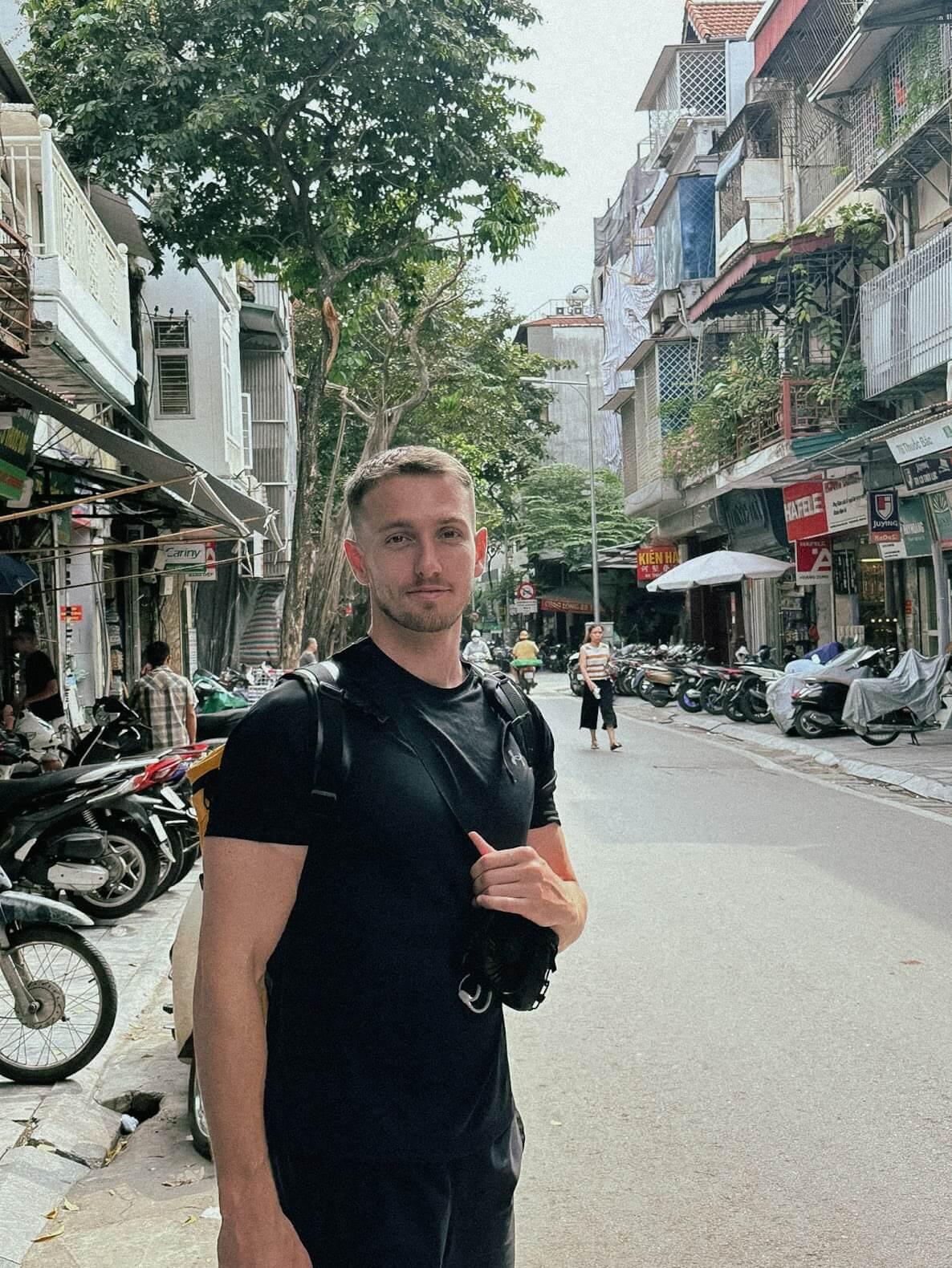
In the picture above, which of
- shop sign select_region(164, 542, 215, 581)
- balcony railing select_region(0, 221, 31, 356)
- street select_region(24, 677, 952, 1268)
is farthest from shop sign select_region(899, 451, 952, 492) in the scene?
balcony railing select_region(0, 221, 31, 356)


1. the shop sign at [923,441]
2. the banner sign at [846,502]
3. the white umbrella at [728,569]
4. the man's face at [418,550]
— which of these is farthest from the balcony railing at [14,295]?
the white umbrella at [728,569]

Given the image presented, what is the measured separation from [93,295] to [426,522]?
10.9 m

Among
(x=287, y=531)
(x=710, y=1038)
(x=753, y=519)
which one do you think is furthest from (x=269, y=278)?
(x=710, y=1038)

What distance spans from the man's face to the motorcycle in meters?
3.55

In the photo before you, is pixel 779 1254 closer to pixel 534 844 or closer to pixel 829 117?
pixel 534 844

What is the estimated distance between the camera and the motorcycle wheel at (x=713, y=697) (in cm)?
2341

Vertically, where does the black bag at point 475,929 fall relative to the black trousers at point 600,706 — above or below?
above

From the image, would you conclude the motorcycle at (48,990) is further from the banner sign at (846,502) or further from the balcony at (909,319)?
the banner sign at (846,502)

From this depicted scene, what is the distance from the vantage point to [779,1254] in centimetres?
358

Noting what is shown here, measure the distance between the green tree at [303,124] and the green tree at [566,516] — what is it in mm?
32235

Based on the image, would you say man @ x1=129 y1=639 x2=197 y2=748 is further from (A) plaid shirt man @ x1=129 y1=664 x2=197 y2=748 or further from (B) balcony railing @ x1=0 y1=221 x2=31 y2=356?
(B) balcony railing @ x1=0 y1=221 x2=31 y2=356

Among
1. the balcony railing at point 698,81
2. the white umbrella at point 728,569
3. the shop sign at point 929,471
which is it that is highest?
the balcony railing at point 698,81

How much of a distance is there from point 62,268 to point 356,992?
9.75 meters

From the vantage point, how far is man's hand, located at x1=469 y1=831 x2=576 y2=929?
1942 mm
